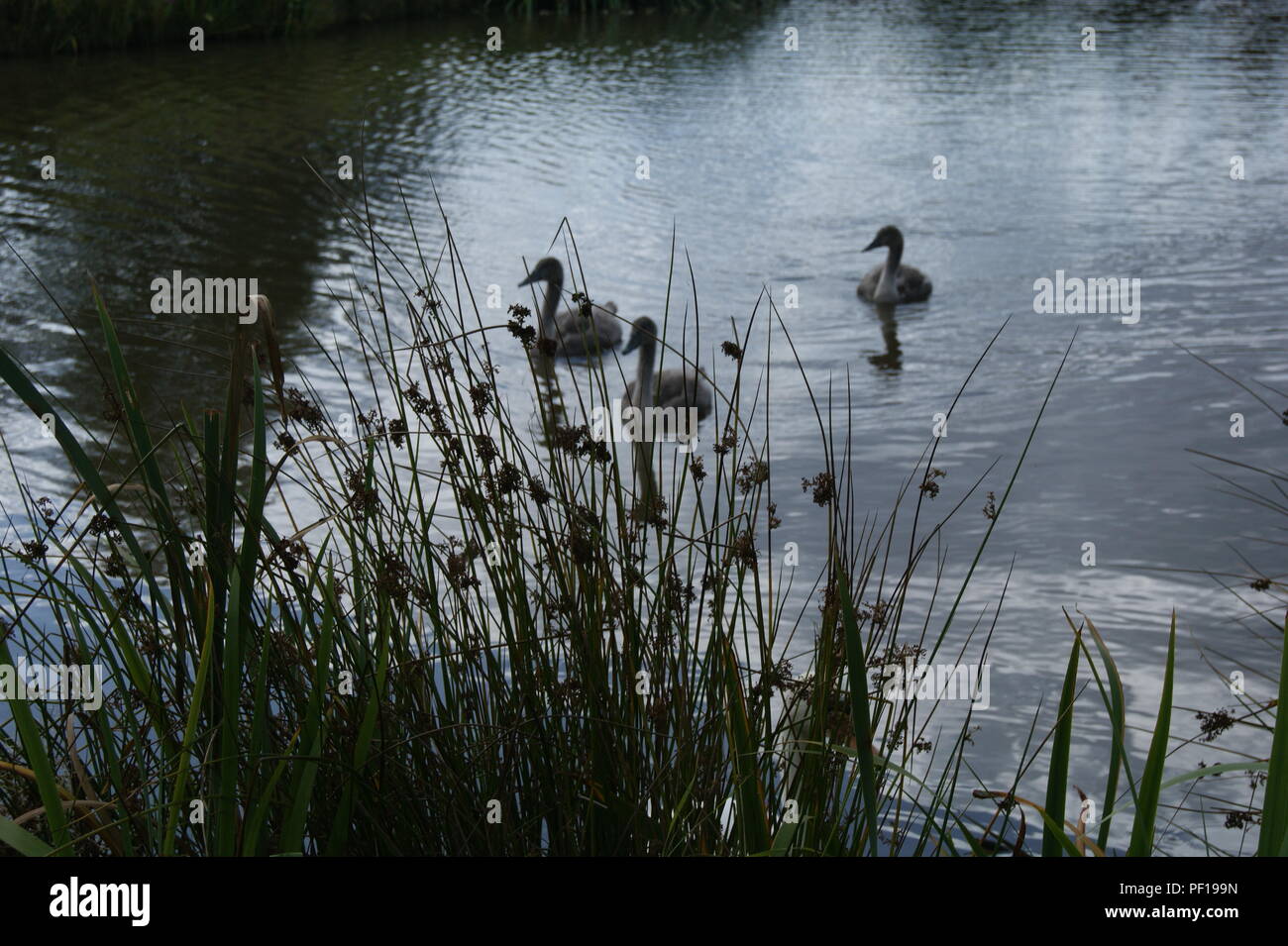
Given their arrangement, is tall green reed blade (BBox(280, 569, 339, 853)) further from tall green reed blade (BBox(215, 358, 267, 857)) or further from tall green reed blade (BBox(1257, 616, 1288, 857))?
tall green reed blade (BBox(1257, 616, 1288, 857))

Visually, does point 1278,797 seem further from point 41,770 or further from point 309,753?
point 41,770

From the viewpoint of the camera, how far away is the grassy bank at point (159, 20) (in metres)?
14.4

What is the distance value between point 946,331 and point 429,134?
6.17 metres

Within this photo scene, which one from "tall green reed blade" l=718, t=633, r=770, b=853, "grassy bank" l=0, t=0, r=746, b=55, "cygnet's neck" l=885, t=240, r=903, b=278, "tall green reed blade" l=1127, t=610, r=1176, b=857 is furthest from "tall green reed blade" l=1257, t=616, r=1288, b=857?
"grassy bank" l=0, t=0, r=746, b=55

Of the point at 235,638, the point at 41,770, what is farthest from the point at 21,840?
the point at 235,638

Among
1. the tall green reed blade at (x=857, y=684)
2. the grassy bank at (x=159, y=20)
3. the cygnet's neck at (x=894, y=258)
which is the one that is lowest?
the cygnet's neck at (x=894, y=258)

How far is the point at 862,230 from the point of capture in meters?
9.32

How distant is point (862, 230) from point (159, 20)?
973cm

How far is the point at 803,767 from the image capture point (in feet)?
6.62

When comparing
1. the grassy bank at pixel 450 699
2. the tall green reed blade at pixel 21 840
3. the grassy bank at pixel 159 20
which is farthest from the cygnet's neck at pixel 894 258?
the grassy bank at pixel 159 20

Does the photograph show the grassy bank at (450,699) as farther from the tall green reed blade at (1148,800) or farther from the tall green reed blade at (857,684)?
the tall green reed blade at (857,684)

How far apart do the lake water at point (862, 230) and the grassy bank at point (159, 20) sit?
0.32 meters

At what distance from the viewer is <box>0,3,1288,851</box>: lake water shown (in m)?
4.87
